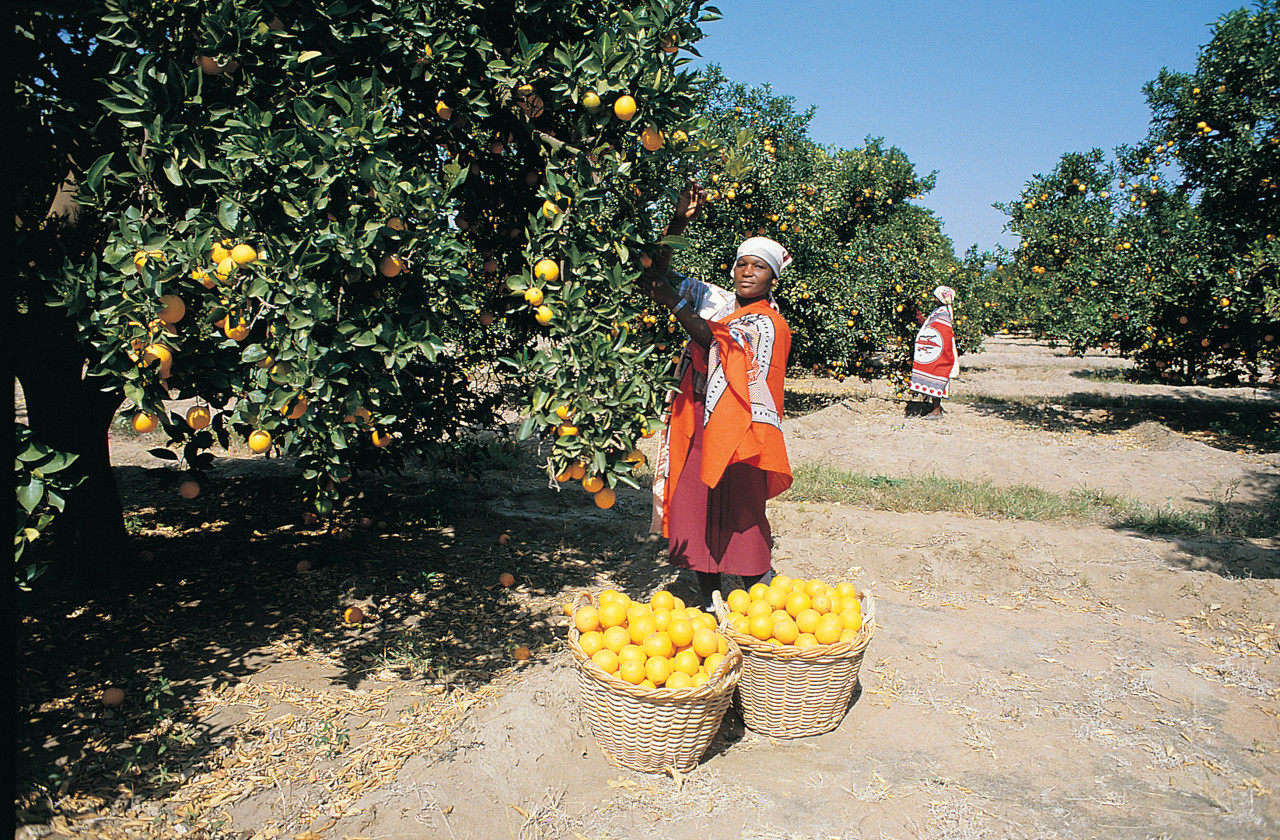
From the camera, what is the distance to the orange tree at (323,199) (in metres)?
2.26

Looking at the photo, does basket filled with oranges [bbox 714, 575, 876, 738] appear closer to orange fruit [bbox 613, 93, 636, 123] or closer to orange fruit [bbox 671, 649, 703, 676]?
orange fruit [bbox 671, 649, 703, 676]

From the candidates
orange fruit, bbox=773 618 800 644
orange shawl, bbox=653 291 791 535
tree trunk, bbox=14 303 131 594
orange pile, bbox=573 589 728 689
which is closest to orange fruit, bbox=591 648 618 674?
orange pile, bbox=573 589 728 689

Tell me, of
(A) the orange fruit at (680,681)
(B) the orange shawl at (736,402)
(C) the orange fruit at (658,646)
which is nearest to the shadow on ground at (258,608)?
(C) the orange fruit at (658,646)

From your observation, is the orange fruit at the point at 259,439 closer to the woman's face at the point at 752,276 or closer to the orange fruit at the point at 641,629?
the orange fruit at the point at 641,629

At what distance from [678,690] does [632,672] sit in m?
0.20

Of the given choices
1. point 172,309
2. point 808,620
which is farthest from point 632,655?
point 172,309

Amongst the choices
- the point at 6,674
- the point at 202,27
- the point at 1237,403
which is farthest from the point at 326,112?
the point at 1237,403

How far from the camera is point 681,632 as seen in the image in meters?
2.92

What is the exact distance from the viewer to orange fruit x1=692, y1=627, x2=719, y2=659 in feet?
9.60

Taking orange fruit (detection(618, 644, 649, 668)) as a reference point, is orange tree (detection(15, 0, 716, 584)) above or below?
above

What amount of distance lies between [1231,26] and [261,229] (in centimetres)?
1213

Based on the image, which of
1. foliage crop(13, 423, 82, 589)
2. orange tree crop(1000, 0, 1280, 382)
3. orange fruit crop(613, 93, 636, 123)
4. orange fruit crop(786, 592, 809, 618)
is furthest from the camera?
orange tree crop(1000, 0, 1280, 382)

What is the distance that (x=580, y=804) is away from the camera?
9.11ft

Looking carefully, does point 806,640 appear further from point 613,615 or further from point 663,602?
point 613,615
